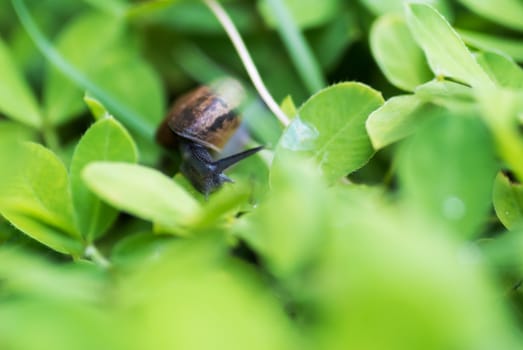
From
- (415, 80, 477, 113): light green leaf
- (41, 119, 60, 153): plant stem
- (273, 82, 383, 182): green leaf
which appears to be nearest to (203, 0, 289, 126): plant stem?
(273, 82, 383, 182): green leaf

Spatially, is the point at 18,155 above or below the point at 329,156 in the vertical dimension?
above

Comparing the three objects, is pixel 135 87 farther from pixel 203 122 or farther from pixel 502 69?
pixel 502 69

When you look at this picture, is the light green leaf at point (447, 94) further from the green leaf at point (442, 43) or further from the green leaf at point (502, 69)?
the green leaf at point (502, 69)

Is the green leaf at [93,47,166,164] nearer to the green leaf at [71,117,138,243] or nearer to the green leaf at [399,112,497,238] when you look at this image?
the green leaf at [71,117,138,243]

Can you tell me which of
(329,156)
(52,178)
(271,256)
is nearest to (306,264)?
(271,256)

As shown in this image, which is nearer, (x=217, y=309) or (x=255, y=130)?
(x=217, y=309)

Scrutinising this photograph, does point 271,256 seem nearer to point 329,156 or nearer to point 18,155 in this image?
point 329,156

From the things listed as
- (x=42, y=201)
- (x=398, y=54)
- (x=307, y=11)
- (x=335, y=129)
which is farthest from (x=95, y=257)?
(x=307, y=11)
